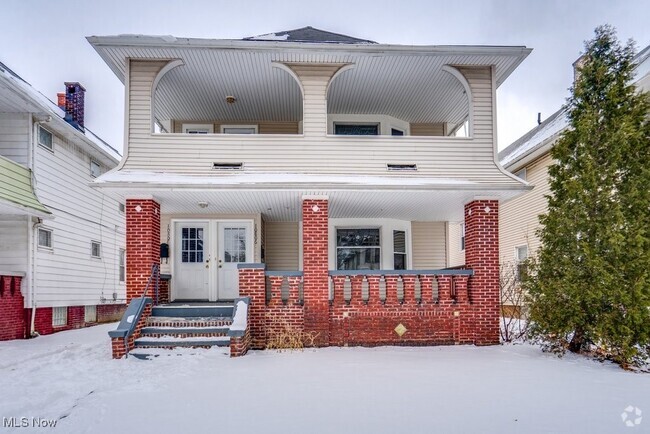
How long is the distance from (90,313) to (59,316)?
194cm

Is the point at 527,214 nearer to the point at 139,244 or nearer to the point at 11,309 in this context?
the point at 139,244

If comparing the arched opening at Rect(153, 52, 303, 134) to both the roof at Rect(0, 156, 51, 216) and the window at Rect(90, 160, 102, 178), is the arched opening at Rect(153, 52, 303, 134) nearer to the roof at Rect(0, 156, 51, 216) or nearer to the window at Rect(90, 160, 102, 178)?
the roof at Rect(0, 156, 51, 216)

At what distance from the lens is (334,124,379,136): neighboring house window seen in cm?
1232

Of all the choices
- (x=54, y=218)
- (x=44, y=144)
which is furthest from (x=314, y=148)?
(x=44, y=144)

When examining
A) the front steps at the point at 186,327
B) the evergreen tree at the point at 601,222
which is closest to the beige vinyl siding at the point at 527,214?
the evergreen tree at the point at 601,222

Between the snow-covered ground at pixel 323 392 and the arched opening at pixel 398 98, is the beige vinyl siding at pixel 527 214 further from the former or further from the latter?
the snow-covered ground at pixel 323 392

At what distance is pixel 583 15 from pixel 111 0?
279 ft

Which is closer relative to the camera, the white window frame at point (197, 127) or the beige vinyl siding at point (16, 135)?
the beige vinyl siding at point (16, 135)

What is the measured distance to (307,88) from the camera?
9.84 metres

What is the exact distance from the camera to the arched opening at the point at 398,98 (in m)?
9.99

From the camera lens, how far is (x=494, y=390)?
20.5ft

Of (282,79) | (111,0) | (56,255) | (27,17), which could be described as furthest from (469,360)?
(111,0)

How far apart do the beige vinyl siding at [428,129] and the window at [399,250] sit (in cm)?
290

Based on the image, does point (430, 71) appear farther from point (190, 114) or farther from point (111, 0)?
point (111, 0)
